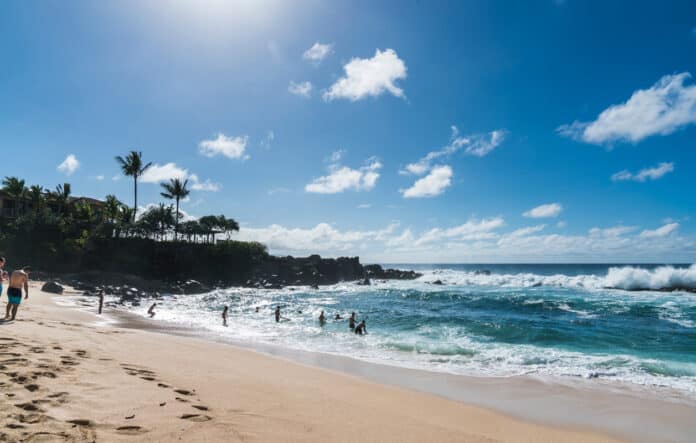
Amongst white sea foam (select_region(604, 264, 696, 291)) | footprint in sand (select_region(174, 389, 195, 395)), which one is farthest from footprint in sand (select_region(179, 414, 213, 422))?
white sea foam (select_region(604, 264, 696, 291))

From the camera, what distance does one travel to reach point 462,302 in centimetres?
3700

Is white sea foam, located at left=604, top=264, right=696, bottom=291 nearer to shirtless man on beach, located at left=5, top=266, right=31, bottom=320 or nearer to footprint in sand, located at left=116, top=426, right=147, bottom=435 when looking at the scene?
footprint in sand, located at left=116, top=426, right=147, bottom=435

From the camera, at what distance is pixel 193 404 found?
5.52 m

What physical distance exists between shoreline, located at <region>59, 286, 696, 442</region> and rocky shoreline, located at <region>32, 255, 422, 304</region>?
24.5 meters

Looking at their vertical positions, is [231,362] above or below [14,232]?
below

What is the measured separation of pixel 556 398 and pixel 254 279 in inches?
2152

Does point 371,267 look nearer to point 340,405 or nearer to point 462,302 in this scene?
point 462,302

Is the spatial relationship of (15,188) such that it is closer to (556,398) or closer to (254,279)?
(254,279)

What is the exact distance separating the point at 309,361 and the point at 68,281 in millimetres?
36506

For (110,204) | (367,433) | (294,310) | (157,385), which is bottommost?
(294,310)

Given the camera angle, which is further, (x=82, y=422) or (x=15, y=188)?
(x=15, y=188)

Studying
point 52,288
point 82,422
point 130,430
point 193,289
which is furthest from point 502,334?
point 193,289

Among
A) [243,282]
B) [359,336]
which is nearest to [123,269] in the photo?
[243,282]

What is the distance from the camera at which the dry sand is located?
4.33 m
